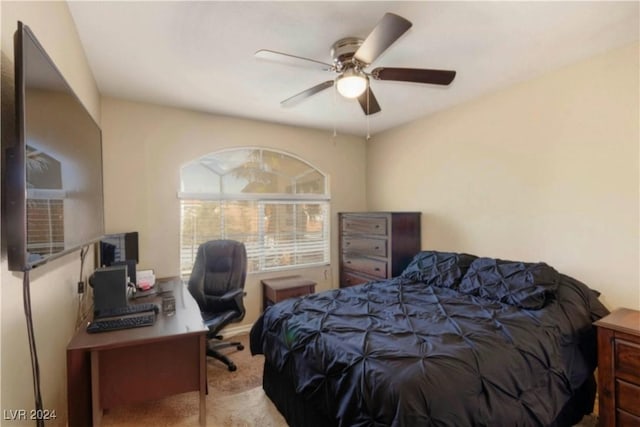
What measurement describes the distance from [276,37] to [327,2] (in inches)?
18.3

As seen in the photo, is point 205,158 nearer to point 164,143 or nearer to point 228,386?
point 164,143

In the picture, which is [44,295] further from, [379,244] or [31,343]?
[379,244]

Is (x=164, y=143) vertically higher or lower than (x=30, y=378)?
higher

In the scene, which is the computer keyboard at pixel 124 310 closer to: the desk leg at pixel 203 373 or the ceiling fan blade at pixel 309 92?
the desk leg at pixel 203 373

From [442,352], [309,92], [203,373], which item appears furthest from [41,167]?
[442,352]

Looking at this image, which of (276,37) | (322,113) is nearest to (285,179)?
(322,113)

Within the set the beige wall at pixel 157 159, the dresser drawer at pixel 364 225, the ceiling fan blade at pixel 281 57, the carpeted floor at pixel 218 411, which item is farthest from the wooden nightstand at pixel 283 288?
the ceiling fan blade at pixel 281 57

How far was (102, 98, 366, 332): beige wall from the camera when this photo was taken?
3.11m

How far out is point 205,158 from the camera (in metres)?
3.59

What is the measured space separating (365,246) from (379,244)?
0.27m

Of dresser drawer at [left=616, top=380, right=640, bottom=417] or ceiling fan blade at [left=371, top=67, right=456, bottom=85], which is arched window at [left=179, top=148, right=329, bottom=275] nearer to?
ceiling fan blade at [left=371, top=67, right=456, bottom=85]

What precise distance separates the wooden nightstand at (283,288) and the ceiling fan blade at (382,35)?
257 centimetres

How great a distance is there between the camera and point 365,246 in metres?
3.94

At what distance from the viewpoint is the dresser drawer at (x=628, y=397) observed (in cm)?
175
